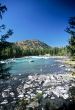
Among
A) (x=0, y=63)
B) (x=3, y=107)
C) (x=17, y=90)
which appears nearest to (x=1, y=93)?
(x=17, y=90)

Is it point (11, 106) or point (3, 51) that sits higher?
point (3, 51)

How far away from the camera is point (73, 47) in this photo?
16938mm

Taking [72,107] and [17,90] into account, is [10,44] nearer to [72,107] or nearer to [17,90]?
[72,107]

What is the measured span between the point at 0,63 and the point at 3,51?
0.87 meters

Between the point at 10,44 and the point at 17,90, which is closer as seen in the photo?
the point at 10,44

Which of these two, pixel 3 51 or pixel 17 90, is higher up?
pixel 3 51

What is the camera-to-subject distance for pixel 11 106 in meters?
22.2

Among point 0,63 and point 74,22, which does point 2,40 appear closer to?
point 0,63

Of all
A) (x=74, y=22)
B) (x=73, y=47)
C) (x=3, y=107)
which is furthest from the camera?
(x=3, y=107)

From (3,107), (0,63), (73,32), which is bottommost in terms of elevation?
(3,107)

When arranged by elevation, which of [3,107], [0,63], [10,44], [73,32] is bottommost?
[3,107]

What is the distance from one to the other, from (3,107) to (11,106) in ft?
2.53

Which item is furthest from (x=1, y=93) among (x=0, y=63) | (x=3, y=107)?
(x=0, y=63)

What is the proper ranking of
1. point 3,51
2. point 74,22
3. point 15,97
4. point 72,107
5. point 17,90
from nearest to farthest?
point 3,51
point 74,22
point 72,107
point 15,97
point 17,90
